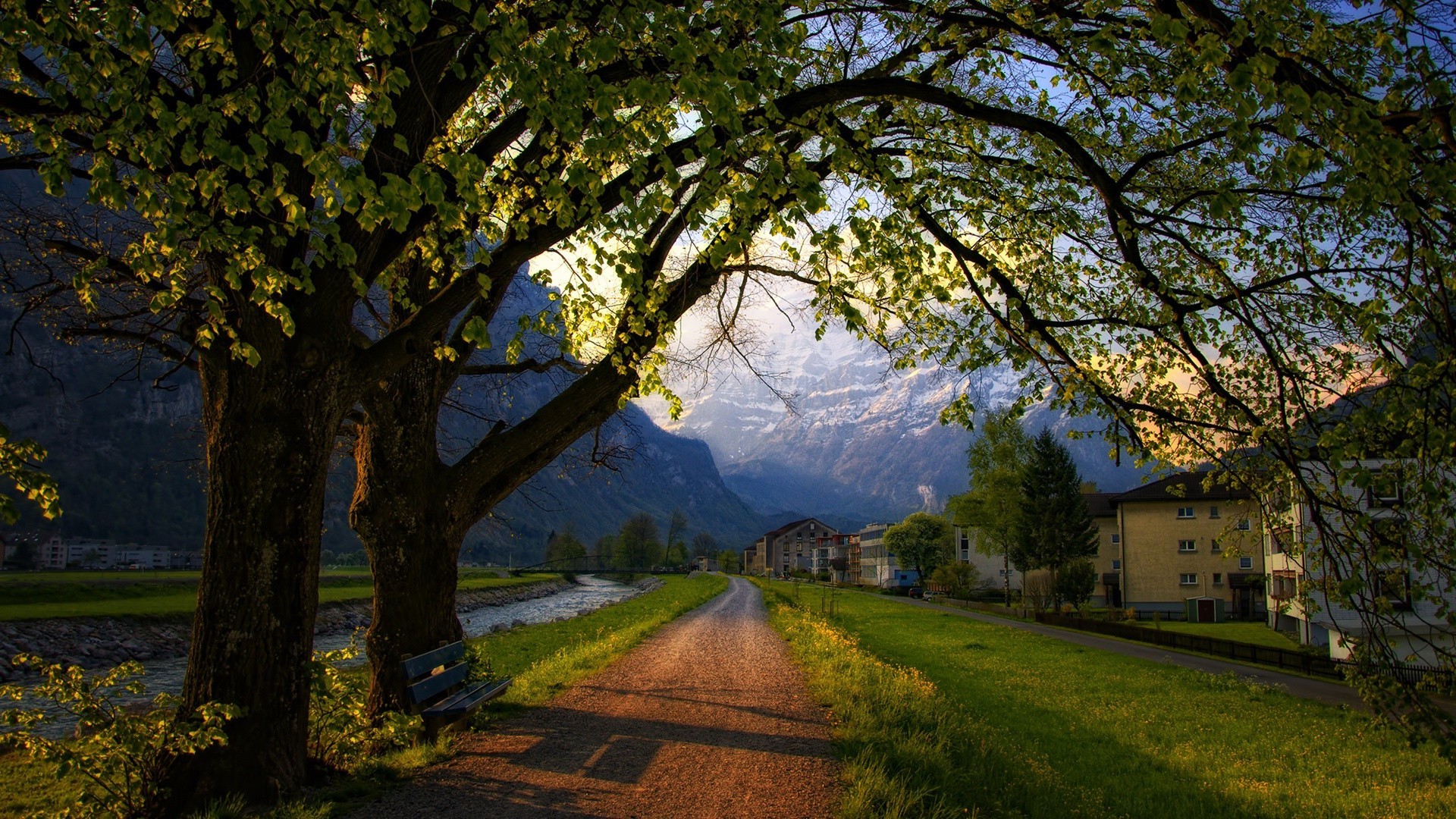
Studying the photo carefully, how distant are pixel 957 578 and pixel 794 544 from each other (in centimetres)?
11199

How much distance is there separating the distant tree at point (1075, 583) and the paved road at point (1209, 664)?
33.8 feet

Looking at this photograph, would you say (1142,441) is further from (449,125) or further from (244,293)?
(244,293)

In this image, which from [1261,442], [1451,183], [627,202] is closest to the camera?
[1451,183]

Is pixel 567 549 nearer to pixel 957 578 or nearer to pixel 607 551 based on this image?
pixel 607 551

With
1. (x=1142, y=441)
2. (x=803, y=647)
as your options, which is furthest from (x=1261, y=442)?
(x=803, y=647)

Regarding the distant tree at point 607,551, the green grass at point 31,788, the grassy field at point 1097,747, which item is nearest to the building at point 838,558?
the distant tree at point 607,551

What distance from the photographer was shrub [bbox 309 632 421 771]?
7793 mm

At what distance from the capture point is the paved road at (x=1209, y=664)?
2231cm

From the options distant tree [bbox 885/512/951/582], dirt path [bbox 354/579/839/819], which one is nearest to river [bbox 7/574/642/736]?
dirt path [bbox 354/579/839/819]

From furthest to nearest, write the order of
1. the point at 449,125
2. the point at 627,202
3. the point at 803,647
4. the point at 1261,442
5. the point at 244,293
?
1. the point at 803,647
2. the point at 449,125
3. the point at 1261,442
4. the point at 244,293
5. the point at 627,202

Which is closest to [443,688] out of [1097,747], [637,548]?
[1097,747]

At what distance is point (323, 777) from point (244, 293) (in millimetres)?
4659

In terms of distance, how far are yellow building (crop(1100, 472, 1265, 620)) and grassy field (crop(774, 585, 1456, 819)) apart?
3749 cm

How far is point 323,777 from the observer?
7.44 meters
